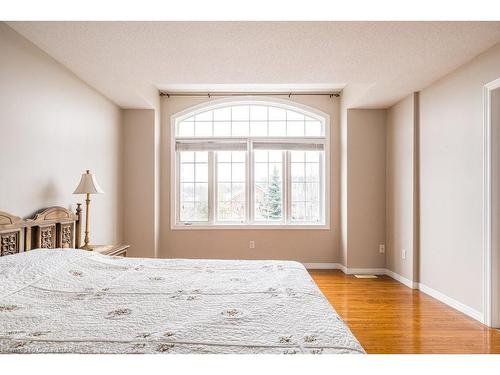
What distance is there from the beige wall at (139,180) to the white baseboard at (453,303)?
11.6 feet

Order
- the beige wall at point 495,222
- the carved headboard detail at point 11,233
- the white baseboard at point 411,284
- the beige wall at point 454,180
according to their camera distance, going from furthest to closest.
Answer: the white baseboard at point 411,284, the beige wall at point 454,180, the beige wall at point 495,222, the carved headboard detail at point 11,233

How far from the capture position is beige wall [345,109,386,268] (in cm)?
526

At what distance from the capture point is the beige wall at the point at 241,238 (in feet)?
18.1

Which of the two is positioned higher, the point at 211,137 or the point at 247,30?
the point at 247,30

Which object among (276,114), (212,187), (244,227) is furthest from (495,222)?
(212,187)

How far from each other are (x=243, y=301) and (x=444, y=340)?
1978 mm

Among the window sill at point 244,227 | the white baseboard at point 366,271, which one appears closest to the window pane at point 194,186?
the window sill at point 244,227

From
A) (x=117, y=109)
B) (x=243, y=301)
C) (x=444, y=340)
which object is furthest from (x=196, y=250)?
(x=243, y=301)

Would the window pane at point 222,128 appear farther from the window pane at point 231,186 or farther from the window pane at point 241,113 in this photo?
the window pane at point 231,186

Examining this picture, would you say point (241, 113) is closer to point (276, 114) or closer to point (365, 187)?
point (276, 114)

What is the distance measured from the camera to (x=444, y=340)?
2.83 meters

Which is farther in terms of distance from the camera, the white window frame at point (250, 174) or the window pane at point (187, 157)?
the window pane at point (187, 157)

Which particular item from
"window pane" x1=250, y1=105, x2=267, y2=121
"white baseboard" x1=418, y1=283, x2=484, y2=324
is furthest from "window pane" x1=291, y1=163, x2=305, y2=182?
"white baseboard" x1=418, y1=283, x2=484, y2=324
